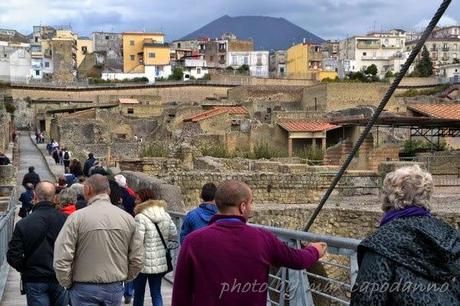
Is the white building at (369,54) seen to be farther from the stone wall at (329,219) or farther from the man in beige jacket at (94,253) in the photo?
the man in beige jacket at (94,253)

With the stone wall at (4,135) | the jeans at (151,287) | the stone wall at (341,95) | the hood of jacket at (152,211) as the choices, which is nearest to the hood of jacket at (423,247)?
the hood of jacket at (152,211)

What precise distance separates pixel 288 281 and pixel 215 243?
1867 millimetres

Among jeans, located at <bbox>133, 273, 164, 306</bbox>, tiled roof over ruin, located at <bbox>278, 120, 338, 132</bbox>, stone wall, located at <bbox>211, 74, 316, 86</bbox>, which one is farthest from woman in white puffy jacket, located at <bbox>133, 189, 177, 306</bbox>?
stone wall, located at <bbox>211, 74, 316, 86</bbox>

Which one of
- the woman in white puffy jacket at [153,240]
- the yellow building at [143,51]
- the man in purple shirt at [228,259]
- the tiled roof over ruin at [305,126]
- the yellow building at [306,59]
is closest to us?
the man in purple shirt at [228,259]

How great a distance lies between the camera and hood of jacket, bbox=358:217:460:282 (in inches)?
121

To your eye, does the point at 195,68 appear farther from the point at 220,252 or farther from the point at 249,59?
the point at 220,252

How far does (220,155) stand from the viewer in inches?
1064

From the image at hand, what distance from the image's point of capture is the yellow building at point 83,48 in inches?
4476

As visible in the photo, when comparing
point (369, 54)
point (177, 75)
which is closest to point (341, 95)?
point (177, 75)

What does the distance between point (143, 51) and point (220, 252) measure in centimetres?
9693

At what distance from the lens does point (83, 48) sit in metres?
116

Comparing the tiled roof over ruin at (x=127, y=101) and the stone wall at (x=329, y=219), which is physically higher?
the tiled roof over ruin at (x=127, y=101)

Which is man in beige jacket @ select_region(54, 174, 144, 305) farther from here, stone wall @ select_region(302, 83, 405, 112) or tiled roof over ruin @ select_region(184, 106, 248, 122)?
stone wall @ select_region(302, 83, 405, 112)

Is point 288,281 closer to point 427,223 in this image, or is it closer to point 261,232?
point 261,232
